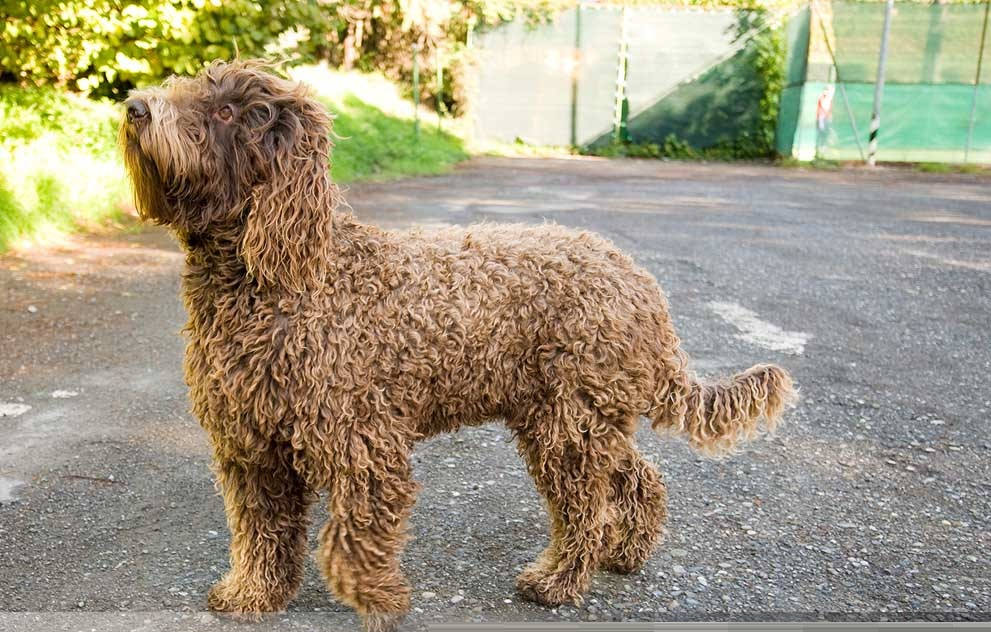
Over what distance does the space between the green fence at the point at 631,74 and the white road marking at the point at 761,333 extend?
16592 millimetres

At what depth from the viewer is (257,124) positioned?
2.70 meters

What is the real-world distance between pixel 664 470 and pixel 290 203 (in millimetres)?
2573

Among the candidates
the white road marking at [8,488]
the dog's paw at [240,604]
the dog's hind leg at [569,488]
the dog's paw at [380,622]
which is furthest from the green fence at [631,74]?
the dog's paw at [380,622]

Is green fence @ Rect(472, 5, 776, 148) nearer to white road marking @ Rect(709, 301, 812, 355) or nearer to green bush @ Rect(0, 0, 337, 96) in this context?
green bush @ Rect(0, 0, 337, 96)

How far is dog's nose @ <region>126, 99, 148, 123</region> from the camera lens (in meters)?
2.55

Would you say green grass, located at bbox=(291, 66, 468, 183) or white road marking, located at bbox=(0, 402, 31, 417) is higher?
green grass, located at bbox=(291, 66, 468, 183)

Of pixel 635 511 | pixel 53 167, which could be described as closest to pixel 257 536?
pixel 635 511

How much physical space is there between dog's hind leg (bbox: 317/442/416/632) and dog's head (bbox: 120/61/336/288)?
29.1 inches

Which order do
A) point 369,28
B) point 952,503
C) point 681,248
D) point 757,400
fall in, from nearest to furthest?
point 757,400 < point 952,503 < point 681,248 < point 369,28

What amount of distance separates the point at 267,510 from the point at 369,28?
20344mm

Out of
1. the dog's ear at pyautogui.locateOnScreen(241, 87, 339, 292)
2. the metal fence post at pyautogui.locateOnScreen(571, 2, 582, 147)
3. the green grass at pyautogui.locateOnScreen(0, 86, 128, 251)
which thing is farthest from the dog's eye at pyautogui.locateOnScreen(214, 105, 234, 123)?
the metal fence post at pyautogui.locateOnScreen(571, 2, 582, 147)

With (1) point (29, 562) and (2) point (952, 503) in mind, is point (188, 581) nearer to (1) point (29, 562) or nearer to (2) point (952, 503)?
(1) point (29, 562)

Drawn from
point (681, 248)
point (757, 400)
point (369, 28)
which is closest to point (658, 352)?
point (757, 400)

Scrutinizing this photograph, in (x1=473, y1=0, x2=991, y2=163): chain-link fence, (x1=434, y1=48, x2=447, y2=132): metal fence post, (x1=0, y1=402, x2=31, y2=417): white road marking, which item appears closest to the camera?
(x1=0, y1=402, x2=31, y2=417): white road marking
